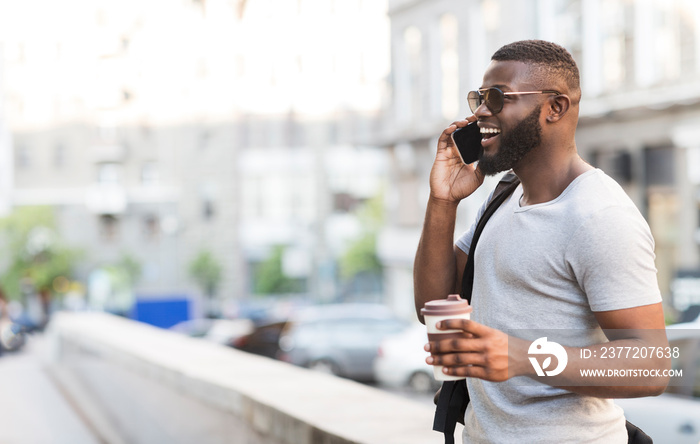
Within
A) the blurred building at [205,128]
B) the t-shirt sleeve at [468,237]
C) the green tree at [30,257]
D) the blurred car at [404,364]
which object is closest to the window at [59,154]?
the blurred building at [205,128]

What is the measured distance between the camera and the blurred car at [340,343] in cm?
2052

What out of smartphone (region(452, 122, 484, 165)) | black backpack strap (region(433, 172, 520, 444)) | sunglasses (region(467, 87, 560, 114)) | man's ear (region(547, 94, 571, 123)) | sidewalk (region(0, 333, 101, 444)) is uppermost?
sunglasses (region(467, 87, 560, 114))

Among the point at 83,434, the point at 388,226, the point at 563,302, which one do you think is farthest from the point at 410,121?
the point at 563,302

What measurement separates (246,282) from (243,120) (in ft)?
33.8

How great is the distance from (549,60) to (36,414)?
907 cm

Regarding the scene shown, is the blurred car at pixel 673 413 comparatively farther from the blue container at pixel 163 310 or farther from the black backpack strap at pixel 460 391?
the blue container at pixel 163 310

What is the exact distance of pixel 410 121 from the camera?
3381 cm

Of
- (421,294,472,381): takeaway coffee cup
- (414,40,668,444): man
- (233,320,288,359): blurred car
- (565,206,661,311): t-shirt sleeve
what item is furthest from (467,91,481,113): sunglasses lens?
(233,320,288,359): blurred car

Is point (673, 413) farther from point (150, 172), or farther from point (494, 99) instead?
point (150, 172)

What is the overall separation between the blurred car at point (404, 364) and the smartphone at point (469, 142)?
16.5 metres

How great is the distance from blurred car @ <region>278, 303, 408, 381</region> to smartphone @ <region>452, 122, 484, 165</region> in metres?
18.5

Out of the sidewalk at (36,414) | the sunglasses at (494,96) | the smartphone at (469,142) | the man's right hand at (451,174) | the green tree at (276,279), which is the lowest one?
the green tree at (276,279)

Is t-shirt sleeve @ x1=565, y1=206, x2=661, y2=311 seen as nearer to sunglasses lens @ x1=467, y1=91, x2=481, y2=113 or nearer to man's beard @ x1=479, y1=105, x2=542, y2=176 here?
man's beard @ x1=479, y1=105, x2=542, y2=176

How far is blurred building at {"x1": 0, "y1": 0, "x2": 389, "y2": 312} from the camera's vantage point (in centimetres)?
5834
